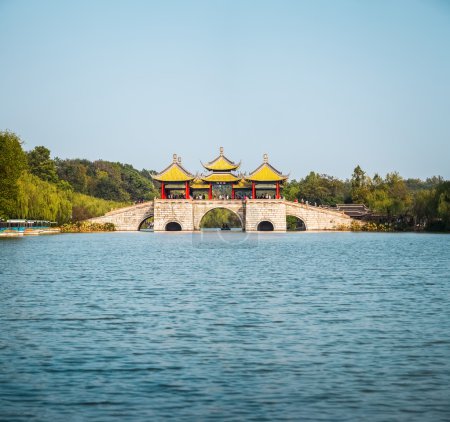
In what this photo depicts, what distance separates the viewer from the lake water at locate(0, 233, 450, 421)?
33.8 feet

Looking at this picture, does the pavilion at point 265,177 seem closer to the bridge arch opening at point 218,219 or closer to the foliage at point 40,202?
the foliage at point 40,202

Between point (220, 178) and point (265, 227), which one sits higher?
point (220, 178)

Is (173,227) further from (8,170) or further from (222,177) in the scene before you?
(8,170)

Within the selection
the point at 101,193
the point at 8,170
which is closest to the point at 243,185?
the point at 8,170

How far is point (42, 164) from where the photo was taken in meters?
89.6

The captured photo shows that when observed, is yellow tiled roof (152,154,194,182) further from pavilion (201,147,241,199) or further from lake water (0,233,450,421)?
lake water (0,233,450,421)

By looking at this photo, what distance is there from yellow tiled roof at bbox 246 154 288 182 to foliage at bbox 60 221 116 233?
14.1m

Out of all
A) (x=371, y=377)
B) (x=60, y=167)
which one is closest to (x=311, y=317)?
(x=371, y=377)

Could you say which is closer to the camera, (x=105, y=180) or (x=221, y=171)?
(x=221, y=171)

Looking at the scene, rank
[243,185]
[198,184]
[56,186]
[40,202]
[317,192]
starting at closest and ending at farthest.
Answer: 1. [40,202]
2. [243,185]
3. [198,184]
4. [56,186]
5. [317,192]

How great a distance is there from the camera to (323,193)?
315ft

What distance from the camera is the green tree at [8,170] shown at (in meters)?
52.5

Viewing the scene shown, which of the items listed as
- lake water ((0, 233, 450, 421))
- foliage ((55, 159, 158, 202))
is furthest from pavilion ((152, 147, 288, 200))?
lake water ((0, 233, 450, 421))

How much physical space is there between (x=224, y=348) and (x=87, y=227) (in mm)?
62539
